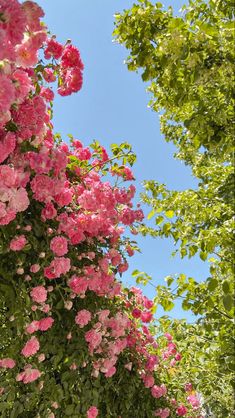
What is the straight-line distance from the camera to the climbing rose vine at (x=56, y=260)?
2.23 meters

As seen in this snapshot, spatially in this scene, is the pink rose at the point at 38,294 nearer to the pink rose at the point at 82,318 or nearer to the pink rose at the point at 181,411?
the pink rose at the point at 82,318

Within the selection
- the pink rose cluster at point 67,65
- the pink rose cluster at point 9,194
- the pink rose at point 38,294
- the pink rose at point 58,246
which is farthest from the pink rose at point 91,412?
the pink rose cluster at point 67,65

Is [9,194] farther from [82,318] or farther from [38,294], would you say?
[82,318]

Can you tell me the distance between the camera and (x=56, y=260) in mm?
2381

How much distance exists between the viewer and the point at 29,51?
173 centimetres

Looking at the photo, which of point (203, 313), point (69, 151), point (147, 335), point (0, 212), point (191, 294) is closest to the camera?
point (203, 313)

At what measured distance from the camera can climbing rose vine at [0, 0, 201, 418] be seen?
223cm

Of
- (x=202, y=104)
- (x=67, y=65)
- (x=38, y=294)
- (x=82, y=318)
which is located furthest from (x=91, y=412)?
(x=67, y=65)

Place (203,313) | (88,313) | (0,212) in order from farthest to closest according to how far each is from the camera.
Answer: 1. (88,313)
2. (0,212)
3. (203,313)

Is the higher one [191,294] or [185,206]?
[185,206]

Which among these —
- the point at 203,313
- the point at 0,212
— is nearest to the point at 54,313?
the point at 0,212

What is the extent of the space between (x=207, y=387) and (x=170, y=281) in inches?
42.0

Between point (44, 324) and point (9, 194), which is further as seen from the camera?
point (44, 324)

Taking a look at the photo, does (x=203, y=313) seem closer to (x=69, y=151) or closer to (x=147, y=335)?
(x=69, y=151)
